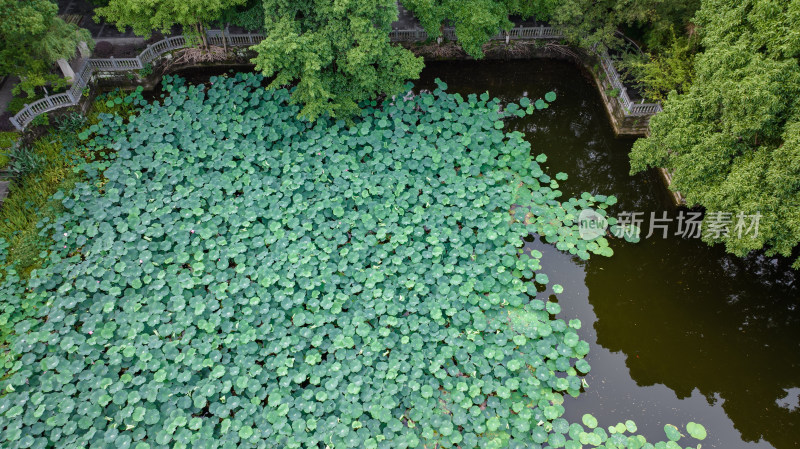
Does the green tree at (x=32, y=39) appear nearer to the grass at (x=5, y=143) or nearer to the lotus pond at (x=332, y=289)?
the grass at (x=5, y=143)

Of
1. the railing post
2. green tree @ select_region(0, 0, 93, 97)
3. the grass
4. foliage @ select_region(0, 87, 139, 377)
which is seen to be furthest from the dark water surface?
the railing post

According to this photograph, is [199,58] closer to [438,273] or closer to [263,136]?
[263,136]

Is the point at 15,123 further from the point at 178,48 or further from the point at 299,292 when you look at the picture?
the point at 299,292

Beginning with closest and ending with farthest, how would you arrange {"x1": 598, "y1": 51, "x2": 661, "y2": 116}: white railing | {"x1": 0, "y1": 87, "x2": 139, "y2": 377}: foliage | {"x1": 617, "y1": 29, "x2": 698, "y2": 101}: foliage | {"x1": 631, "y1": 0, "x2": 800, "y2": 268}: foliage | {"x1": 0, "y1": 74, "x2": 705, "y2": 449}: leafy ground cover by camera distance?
{"x1": 631, "y1": 0, "x2": 800, "y2": 268}: foliage < {"x1": 0, "y1": 74, "x2": 705, "y2": 449}: leafy ground cover < {"x1": 0, "y1": 87, "x2": 139, "y2": 377}: foliage < {"x1": 617, "y1": 29, "x2": 698, "y2": 101}: foliage < {"x1": 598, "y1": 51, "x2": 661, "y2": 116}: white railing

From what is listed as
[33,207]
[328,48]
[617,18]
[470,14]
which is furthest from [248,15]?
[617,18]

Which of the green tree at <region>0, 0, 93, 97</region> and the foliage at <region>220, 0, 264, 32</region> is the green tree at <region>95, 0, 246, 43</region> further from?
the green tree at <region>0, 0, 93, 97</region>

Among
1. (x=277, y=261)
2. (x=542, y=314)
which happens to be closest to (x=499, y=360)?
(x=542, y=314)
